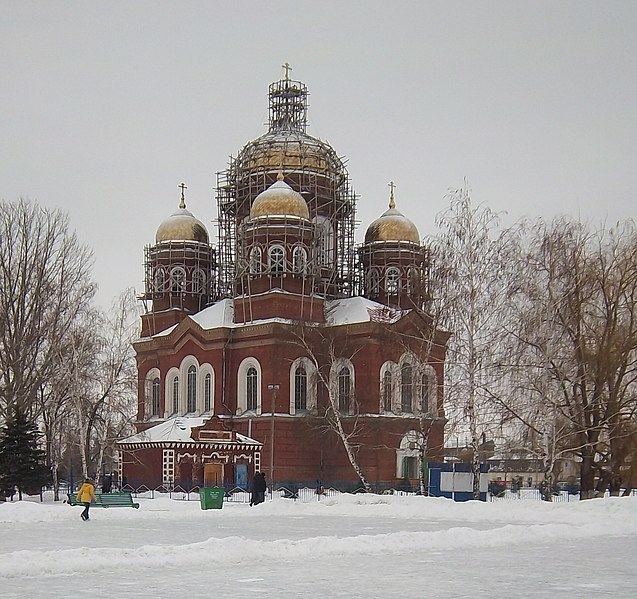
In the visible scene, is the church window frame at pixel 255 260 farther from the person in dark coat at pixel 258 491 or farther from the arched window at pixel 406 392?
the person in dark coat at pixel 258 491

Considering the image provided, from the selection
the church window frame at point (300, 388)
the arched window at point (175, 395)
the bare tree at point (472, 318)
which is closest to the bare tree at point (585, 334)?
the bare tree at point (472, 318)

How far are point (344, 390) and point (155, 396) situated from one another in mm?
12342

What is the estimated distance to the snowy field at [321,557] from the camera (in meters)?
13.2

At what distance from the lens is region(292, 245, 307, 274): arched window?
180 ft

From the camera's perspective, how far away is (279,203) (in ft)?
181

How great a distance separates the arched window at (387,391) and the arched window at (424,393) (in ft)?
17.6

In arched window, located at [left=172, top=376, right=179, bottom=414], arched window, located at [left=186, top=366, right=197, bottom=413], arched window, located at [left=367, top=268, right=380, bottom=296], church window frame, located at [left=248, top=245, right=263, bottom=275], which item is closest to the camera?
church window frame, located at [left=248, top=245, right=263, bottom=275]

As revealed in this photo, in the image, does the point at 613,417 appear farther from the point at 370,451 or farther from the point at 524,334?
the point at 370,451

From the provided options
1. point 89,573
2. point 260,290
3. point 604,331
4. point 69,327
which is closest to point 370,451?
point 260,290

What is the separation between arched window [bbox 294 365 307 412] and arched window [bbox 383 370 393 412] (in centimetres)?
405

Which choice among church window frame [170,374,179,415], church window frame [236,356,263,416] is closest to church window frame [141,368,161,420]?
church window frame [170,374,179,415]

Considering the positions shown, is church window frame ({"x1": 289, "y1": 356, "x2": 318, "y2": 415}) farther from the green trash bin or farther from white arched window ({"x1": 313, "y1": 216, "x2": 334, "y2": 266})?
the green trash bin

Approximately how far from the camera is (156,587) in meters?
13.3

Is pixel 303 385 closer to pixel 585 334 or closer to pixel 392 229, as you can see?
pixel 392 229
